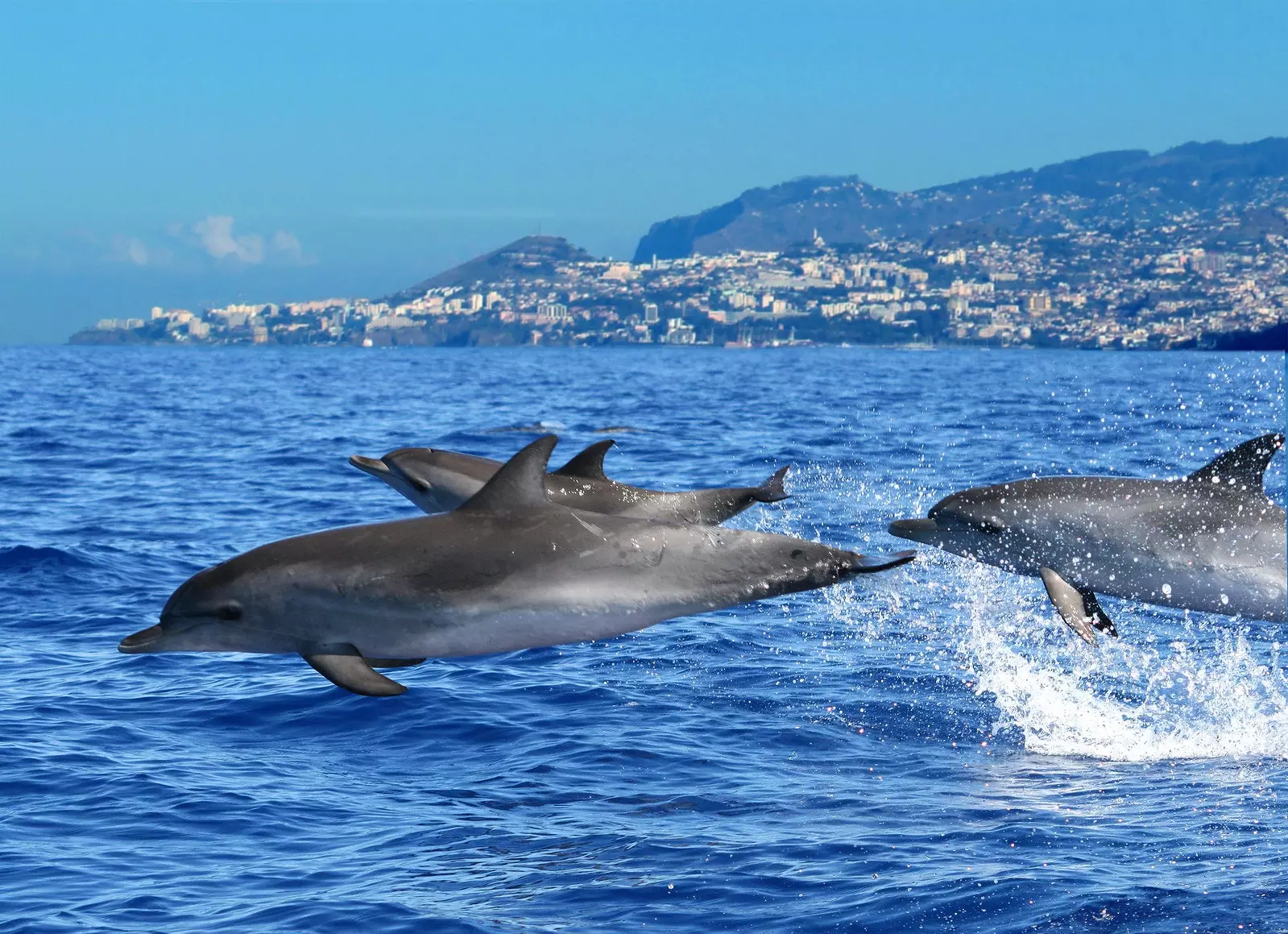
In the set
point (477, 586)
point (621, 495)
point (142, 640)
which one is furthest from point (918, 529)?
point (142, 640)

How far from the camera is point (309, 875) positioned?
27.5 feet

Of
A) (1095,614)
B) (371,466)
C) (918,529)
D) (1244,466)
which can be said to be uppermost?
(371,466)

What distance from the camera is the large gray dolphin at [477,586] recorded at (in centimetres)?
677

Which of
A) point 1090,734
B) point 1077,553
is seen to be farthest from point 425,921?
point 1090,734

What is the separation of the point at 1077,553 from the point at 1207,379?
296 feet

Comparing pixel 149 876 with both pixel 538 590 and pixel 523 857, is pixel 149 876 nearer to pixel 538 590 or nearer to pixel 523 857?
pixel 523 857

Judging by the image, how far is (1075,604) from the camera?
9484mm

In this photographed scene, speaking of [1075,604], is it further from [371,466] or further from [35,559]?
[35,559]

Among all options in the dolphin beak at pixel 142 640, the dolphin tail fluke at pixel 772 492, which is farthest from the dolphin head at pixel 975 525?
the dolphin beak at pixel 142 640

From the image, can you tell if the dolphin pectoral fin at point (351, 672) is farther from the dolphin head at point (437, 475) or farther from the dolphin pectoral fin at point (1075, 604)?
the dolphin pectoral fin at point (1075, 604)

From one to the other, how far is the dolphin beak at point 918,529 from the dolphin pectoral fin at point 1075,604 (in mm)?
796

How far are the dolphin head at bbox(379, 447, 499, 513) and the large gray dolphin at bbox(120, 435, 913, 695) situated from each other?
120 inches

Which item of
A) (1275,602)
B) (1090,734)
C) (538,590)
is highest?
(538,590)

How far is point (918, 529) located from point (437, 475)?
3.30 meters
